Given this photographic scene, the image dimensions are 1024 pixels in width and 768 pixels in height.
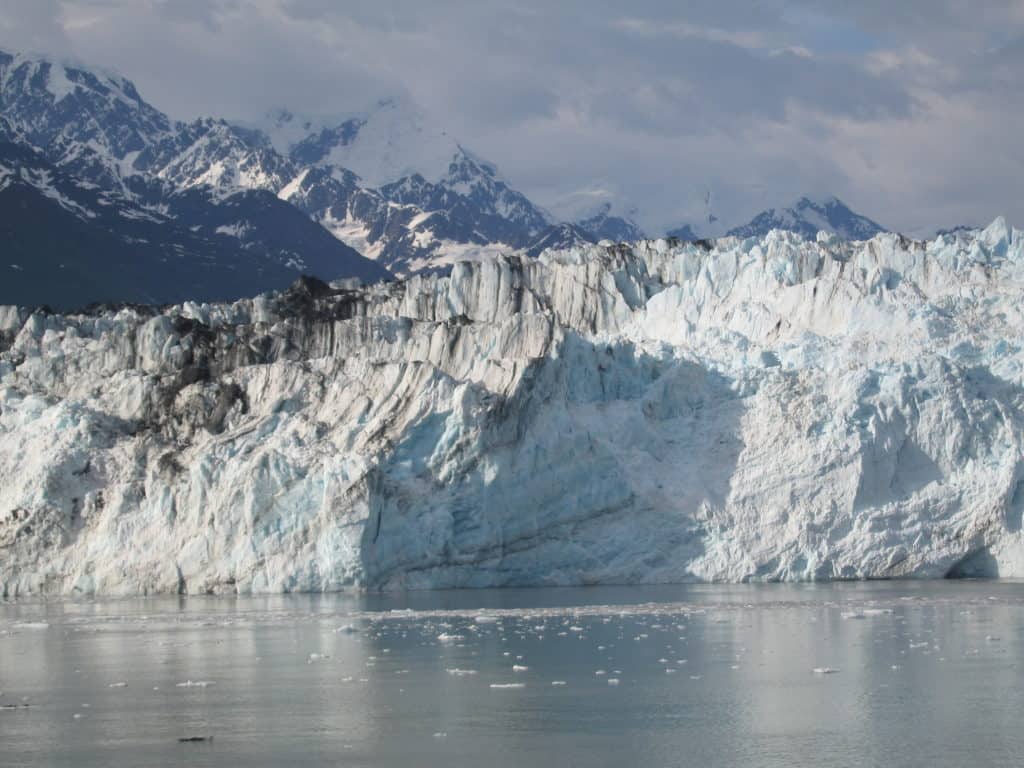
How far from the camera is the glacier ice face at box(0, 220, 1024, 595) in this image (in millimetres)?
53969

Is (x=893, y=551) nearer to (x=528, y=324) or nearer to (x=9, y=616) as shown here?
(x=528, y=324)

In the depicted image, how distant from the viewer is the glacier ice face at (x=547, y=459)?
5397cm

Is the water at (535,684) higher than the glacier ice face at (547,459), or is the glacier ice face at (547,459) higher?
the glacier ice face at (547,459)

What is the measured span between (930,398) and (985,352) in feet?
17.4

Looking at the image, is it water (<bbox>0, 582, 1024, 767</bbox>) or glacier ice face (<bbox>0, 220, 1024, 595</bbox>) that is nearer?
water (<bbox>0, 582, 1024, 767</bbox>)

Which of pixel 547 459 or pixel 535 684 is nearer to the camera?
pixel 535 684

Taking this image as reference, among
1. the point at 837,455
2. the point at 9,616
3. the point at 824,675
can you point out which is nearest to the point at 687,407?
the point at 837,455

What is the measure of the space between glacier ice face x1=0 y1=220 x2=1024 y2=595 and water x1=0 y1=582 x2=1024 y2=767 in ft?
21.2

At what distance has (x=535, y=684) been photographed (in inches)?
1201

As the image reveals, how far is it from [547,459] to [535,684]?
24.9 m

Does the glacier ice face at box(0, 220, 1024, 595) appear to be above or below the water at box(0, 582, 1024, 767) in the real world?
above

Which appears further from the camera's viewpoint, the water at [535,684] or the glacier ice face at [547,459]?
the glacier ice face at [547,459]

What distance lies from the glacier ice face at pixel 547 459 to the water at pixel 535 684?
21.2 feet

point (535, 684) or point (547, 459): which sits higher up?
point (547, 459)
